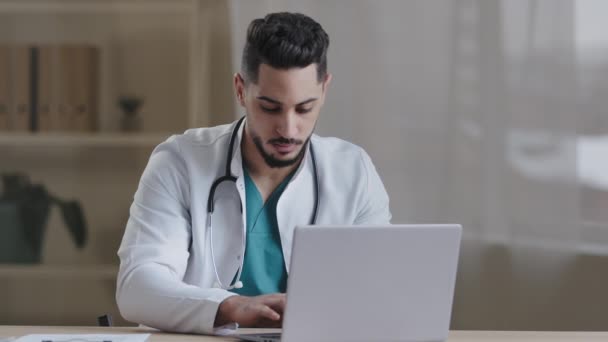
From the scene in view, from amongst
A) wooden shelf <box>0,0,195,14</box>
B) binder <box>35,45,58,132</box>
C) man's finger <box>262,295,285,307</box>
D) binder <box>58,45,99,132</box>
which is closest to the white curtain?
wooden shelf <box>0,0,195,14</box>

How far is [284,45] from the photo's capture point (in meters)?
1.99

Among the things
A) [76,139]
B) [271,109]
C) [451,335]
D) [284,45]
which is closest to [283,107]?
[271,109]

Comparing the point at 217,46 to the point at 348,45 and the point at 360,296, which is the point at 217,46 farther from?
the point at 360,296

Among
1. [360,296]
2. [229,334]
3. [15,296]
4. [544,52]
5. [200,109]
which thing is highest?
[544,52]

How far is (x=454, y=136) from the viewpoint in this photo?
3387 mm

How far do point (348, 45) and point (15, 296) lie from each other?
1561 mm

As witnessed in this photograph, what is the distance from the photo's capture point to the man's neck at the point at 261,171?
83.8 inches

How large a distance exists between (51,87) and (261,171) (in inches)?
59.3

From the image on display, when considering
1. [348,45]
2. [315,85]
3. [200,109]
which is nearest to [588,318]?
[348,45]

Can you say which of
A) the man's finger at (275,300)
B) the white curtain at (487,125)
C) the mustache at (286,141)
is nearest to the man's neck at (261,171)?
the mustache at (286,141)

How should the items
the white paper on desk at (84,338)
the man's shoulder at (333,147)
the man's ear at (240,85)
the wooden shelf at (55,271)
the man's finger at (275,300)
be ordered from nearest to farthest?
the white paper on desk at (84,338)
the man's finger at (275,300)
the man's ear at (240,85)
the man's shoulder at (333,147)
the wooden shelf at (55,271)

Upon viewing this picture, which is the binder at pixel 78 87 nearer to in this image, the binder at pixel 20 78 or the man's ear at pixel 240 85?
the binder at pixel 20 78

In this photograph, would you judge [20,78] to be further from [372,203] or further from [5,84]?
[372,203]

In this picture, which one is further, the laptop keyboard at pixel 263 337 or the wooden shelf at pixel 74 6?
the wooden shelf at pixel 74 6
